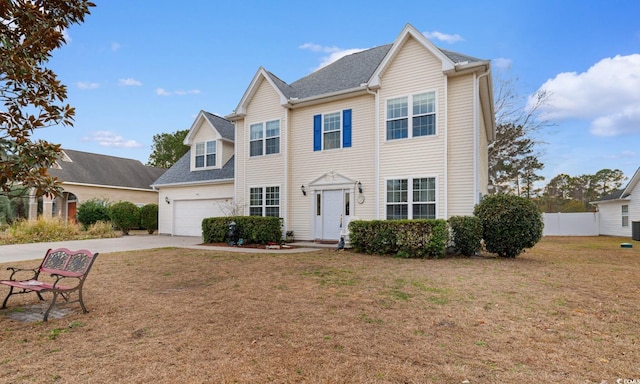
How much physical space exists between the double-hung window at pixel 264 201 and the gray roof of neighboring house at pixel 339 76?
4.56m

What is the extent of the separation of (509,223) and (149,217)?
67.0 ft

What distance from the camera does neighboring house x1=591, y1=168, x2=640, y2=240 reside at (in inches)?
861

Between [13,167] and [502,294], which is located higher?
[13,167]

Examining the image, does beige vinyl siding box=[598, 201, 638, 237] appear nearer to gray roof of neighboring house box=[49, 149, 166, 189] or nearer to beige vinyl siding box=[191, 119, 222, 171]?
beige vinyl siding box=[191, 119, 222, 171]

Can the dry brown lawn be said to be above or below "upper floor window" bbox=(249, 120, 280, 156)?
below

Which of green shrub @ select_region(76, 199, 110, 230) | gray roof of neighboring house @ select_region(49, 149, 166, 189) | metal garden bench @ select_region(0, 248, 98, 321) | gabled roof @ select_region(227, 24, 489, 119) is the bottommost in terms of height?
metal garden bench @ select_region(0, 248, 98, 321)

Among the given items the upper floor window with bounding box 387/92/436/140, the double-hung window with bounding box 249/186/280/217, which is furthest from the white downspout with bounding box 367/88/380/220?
the double-hung window with bounding box 249/186/280/217

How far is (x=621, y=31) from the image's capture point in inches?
589

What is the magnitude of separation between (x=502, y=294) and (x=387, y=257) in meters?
4.79

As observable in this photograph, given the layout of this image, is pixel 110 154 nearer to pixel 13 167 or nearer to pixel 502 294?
pixel 13 167

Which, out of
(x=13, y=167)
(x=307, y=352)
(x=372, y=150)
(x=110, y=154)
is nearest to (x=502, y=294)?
(x=307, y=352)

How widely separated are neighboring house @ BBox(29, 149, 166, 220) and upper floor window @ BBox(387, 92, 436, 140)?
72.6 feet

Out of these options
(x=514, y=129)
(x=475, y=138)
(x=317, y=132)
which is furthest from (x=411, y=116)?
(x=514, y=129)

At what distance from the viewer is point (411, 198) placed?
1274 cm
